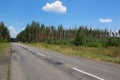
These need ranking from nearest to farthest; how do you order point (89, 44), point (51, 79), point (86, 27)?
point (51, 79)
point (89, 44)
point (86, 27)

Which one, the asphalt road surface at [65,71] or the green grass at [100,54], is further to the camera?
the green grass at [100,54]

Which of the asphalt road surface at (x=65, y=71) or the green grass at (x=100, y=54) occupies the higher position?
the asphalt road surface at (x=65, y=71)

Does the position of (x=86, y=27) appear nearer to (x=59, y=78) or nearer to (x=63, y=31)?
(x=63, y=31)

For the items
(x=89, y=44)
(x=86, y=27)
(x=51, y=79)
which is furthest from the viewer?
(x=86, y=27)

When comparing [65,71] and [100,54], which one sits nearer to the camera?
[65,71]

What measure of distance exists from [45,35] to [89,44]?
75.5 metres

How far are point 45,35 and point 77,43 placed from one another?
73.6 meters

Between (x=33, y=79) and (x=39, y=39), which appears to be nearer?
(x=33, y=79)

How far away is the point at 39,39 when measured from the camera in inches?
5719

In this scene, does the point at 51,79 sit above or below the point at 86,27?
below

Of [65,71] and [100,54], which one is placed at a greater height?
[65,71]

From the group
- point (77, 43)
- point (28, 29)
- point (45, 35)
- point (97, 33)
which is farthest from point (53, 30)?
point (77, 43)

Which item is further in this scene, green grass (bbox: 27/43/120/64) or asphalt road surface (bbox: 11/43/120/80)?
green grass (bbox: 27/43/120/64)

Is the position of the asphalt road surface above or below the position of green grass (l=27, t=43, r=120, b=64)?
above
